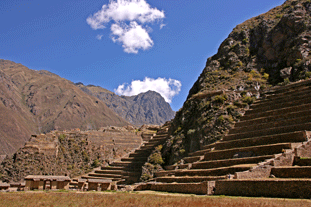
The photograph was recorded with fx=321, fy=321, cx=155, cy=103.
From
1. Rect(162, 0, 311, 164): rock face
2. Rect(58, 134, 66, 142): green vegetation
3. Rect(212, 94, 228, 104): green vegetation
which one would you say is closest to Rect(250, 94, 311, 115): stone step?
Rect(162, 0, 311, 164): rock face

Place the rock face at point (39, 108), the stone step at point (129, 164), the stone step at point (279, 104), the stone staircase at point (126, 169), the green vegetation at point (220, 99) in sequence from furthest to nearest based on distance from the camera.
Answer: the rock face at point (39, 108), the stone step at point (129, 164), the stone staircase at point (126, 169), the green vegetation at point (220, 99), the stone step at point (279, 104)

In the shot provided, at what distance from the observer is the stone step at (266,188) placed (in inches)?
663

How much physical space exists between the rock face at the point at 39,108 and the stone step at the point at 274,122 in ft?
289

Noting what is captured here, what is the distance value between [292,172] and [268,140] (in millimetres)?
7178

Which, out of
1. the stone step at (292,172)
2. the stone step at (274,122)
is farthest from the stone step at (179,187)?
the stone step at (274,122)

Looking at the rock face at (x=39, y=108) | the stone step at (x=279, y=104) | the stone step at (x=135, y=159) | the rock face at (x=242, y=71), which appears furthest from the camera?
the rock face at (x=39, y=108)

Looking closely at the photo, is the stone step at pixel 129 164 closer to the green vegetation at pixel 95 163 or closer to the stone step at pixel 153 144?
the green vegetation at pixel 95 163

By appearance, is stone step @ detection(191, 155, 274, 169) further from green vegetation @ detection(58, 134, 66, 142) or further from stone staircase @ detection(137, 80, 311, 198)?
green vegetation @ detection(58, 134, 66, 142)

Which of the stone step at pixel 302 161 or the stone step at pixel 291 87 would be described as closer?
the stone step at pixel 302 161

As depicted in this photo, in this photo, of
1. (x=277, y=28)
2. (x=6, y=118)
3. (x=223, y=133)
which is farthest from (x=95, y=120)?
(x=223, y=133)

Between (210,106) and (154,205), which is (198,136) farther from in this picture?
(154,205)

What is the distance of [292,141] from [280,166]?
4183 millimetres

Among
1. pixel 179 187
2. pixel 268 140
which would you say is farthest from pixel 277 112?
pixel 179 187

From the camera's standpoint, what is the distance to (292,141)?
24.4 m
